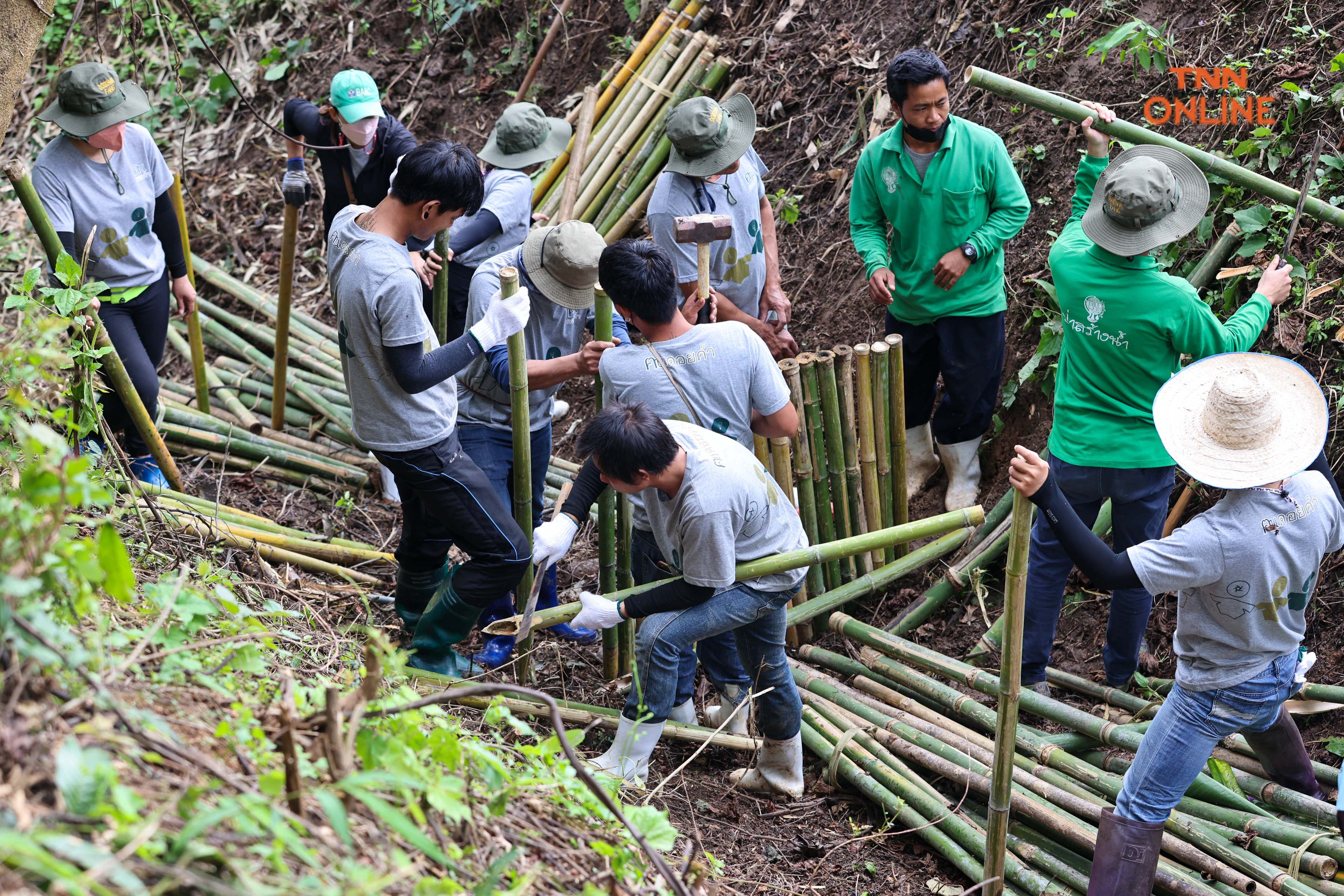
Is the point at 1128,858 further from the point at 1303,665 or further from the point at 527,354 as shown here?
the point at 527,354

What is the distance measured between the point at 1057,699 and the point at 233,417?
14.9 ft

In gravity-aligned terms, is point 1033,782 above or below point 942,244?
below

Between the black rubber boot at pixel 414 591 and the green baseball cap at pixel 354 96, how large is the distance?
2219 mm

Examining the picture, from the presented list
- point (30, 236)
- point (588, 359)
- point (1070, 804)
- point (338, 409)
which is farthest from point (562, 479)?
point (30, 236)

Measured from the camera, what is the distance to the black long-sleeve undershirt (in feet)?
9.68

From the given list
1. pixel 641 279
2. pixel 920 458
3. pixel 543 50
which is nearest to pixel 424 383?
pixel 641 279

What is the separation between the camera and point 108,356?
13.8 feet

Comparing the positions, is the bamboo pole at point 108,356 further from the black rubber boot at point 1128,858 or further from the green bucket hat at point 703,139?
the black rubber boot at point 1128,858

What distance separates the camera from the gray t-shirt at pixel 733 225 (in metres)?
4.53

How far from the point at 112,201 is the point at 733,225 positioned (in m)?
2.74

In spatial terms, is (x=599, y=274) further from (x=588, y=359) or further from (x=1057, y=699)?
(x=1057, y=699)

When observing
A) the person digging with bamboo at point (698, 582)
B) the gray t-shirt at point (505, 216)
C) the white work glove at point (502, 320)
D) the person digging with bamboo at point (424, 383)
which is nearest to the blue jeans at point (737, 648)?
the person digging with bamboo at point (698, 582)

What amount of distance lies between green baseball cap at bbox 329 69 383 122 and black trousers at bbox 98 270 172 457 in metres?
1.18

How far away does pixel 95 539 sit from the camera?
2604 millimetres
